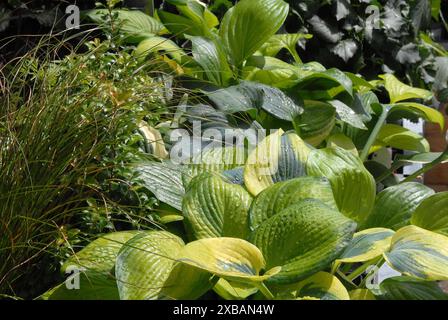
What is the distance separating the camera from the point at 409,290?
181 centimetres

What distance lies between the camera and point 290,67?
10.00ft

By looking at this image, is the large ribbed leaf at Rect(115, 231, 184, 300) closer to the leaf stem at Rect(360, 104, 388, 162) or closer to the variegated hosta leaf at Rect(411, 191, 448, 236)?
the variegated hosta leaf at Rect(411, 191, 448, 236)

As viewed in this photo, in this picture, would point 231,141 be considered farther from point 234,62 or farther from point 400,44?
point 400,44

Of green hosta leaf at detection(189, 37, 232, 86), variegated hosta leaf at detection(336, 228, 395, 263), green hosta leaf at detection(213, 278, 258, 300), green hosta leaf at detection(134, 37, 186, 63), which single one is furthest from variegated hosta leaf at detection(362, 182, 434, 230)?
green hosta leaf at detection(134, 37, 186, 63)

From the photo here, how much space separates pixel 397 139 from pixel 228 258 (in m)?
1.70

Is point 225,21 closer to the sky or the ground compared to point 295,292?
closer to the sky

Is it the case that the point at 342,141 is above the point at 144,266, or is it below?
below

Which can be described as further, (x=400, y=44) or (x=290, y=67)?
(x=400, y=44)

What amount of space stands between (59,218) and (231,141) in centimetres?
74

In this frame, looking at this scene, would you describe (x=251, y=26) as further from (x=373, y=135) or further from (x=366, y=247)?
(x=366, y=247)

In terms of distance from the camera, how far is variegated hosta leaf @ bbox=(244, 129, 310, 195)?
6.91 ft

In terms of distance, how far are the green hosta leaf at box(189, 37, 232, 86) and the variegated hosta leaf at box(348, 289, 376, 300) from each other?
3.42 ft

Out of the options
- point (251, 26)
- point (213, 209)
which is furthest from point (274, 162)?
point (251, 26)

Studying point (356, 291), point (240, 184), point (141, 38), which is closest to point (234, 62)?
point (141, 38)
